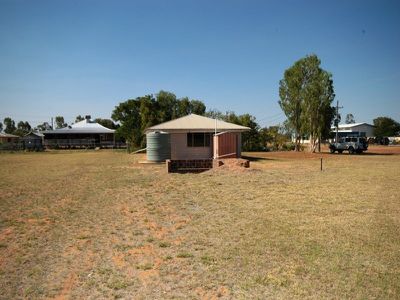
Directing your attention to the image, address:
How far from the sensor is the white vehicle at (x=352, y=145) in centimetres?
3516

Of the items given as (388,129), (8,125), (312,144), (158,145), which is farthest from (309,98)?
(8,125)

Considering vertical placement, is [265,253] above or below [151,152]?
below

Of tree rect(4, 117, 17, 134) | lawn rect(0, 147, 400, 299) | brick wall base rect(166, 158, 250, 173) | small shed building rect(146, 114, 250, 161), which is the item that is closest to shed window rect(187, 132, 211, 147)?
small shed building rect(146, 114, 250, 161)

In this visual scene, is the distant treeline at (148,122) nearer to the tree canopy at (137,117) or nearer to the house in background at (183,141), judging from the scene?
the tree canopy at (137,117)

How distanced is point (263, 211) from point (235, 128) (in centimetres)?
1791

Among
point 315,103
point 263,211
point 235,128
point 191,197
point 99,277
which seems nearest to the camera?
point 99,277

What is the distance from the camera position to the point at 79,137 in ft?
192

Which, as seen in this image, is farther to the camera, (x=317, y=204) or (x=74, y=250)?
(x=317, y=204)

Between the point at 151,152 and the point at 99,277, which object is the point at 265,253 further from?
the point at 151,152

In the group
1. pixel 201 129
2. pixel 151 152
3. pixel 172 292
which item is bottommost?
pixel 172 292

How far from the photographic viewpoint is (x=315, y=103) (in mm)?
37156

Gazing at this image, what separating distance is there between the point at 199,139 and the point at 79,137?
39393 mm

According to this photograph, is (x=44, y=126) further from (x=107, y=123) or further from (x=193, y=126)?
(x=193, y=126)

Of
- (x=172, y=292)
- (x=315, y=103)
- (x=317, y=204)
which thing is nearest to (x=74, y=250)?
(x=172, y=292)
